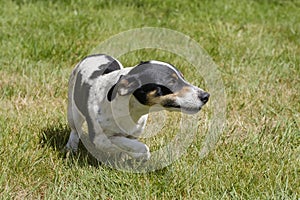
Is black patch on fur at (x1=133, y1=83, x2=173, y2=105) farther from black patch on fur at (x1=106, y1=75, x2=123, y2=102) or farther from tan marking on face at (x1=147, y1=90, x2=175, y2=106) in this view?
black patch on fur at (x1=106, y1=75, x2=123, y2=102)

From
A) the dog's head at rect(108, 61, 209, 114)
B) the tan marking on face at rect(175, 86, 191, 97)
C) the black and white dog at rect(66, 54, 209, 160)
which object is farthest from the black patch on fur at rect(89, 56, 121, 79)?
the tan marking on face at rect(175, 86, 191, 97)

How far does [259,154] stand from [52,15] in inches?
162

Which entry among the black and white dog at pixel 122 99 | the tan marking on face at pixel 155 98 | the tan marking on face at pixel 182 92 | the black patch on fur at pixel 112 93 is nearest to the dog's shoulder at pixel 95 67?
the black and white dog at pixel 122 99

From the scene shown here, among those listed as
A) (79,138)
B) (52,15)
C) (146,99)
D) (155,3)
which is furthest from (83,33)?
(146,99)

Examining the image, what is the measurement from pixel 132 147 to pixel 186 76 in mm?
1953

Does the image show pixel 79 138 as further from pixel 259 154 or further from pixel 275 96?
pixel 275 96

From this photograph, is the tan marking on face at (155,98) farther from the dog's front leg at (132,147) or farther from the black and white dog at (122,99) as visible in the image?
the dog's front leg at (132,147)

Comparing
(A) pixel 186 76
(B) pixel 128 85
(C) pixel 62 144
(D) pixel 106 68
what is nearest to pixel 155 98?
(B) pixel 128 85

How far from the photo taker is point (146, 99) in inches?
125

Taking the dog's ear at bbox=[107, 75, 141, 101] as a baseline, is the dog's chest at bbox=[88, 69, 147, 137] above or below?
below

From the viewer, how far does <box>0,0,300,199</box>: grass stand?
10.3 feet

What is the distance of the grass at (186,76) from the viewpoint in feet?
10.3

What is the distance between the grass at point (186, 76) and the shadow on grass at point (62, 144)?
1 cm

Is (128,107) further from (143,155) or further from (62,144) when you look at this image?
(62,144)
